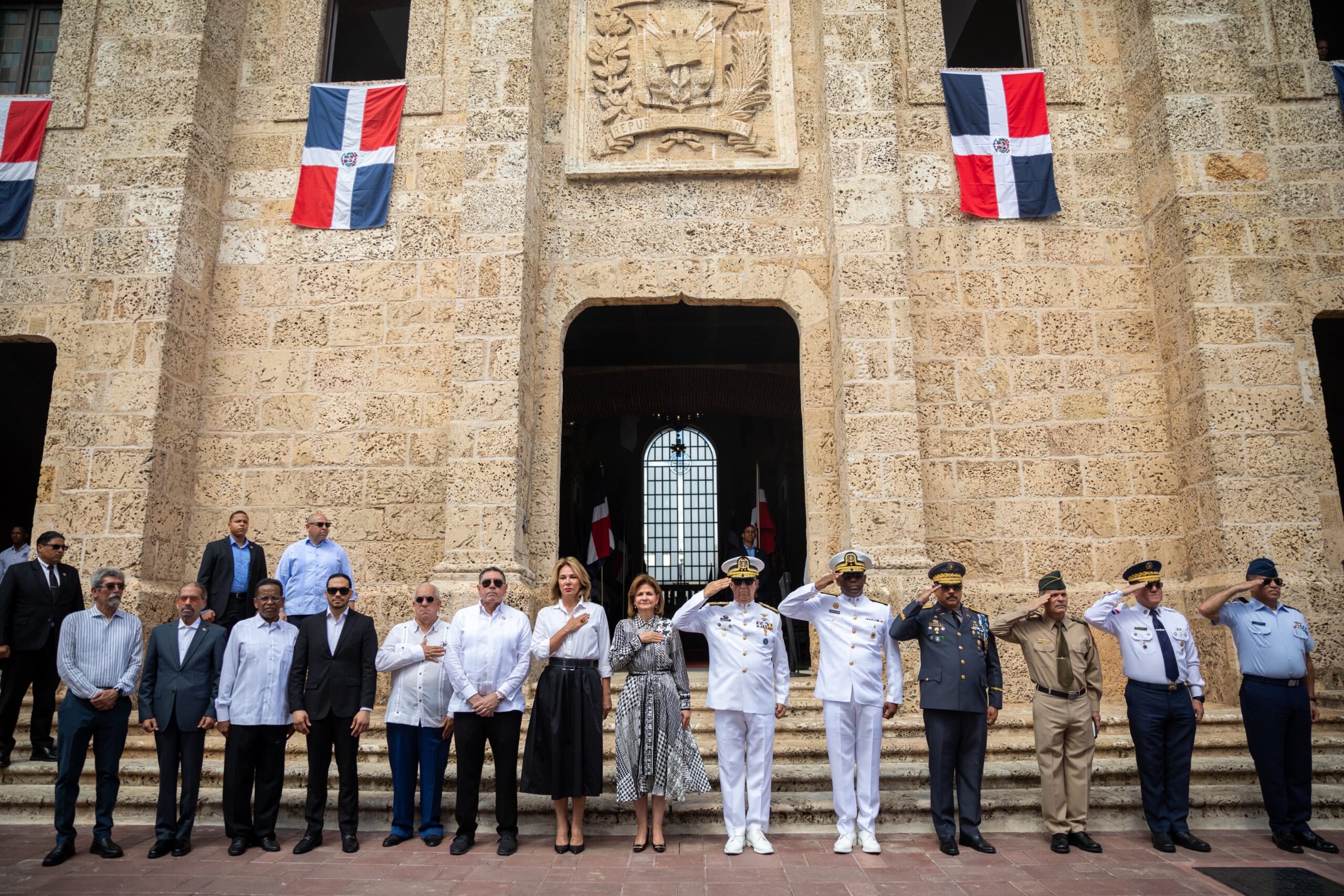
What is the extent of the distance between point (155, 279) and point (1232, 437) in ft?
33.6

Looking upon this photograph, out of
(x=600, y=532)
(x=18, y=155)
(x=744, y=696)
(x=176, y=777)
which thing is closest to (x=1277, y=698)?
(x=744, y=696)

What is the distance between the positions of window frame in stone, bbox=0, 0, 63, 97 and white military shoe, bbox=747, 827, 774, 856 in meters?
11.1

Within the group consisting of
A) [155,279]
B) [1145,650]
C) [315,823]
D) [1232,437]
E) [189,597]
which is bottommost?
[315,823]

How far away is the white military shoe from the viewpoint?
207 inches

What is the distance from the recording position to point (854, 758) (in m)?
5.55

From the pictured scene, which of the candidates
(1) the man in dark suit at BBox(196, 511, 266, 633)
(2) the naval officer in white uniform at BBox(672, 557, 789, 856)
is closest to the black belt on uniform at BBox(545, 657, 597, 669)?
(2) the naval officer in white uniform at BBox(672, 557, 789, 856)

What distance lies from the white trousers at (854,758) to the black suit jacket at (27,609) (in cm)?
566

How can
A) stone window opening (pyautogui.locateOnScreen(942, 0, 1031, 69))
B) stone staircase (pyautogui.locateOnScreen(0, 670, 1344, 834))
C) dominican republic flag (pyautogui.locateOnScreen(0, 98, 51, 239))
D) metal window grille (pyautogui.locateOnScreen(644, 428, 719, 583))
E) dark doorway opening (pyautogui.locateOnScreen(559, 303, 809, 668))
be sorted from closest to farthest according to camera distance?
1. stone staircase (pyautogui.locateOnScreen(0, 670, 1344, 834))
2. dominican republic flag (pyautogui.locateOnScreen(0, 98, 51, 239))
3. stone window opening (pyautogui.locateOnScreen(942, 0, 1031, 69))
4. dark doorway opening (pyautogui.locateOnScreen(559, 303, 809, 668))
5. metal window grille (pyautogui.locateOnScreen(644, 428, 719, 583))

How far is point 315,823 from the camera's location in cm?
543

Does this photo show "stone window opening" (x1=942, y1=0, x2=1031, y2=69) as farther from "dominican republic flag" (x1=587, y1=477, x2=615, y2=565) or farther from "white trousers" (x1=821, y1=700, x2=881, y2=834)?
"white trousers" (x1=821, y1=700, x2=881, y2=834)

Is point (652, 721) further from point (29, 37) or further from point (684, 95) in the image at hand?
point (29, 37)

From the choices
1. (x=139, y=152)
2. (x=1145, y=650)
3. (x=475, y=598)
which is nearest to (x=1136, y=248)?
(x=1145, y=650)

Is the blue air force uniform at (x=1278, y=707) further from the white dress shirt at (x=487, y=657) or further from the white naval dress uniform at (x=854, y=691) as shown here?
the white dress shirt at (x=487, y=657)

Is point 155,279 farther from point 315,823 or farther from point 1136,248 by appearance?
point 1136,248
